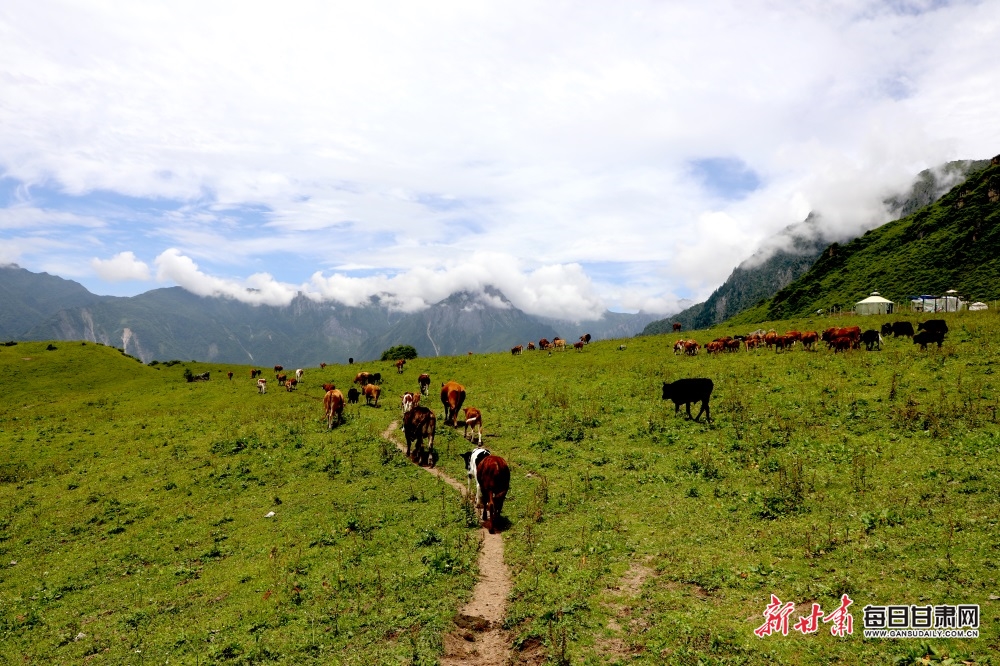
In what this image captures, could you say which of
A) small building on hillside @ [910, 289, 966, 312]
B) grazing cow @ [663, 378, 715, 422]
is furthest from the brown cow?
small building on hillside @ [910, 289, 966, 312]

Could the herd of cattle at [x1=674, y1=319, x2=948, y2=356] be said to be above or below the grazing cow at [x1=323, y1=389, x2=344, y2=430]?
above

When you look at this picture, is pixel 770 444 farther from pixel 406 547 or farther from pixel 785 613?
pixel 406 547

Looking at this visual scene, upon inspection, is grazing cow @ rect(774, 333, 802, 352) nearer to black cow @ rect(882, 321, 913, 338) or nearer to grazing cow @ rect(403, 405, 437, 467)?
black cow @ rect(882, 321, 913, 338)

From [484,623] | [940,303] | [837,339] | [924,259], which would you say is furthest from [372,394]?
[924,259]

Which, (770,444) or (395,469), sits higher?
(770,444)

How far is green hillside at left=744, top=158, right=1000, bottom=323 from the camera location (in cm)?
12569

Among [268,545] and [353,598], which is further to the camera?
[268,545]

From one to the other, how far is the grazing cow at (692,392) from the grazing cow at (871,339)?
16733mm

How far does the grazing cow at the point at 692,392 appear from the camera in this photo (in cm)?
2246

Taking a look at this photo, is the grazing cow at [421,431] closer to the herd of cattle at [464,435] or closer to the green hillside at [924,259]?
the herd of cattle at [464,435]

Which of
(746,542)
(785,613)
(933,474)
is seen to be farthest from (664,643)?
(933,474)

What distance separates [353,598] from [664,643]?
7.69 meters

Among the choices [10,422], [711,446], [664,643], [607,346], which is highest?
[607,346]

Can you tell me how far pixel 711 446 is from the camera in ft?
62.3
